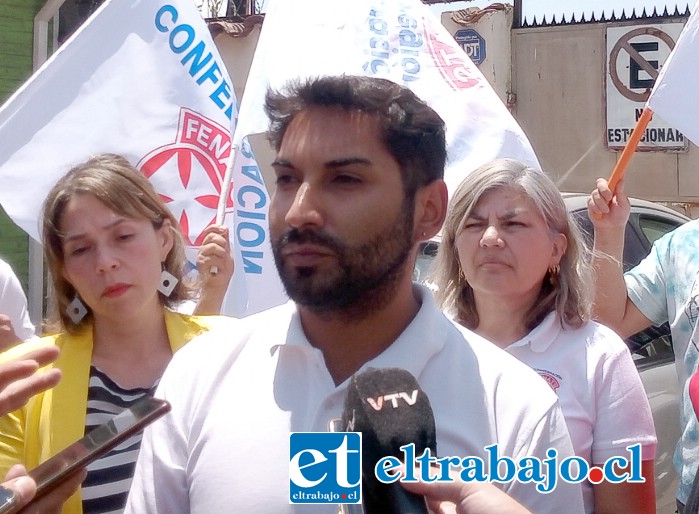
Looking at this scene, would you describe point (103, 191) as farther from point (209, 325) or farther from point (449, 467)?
point (449, 467)

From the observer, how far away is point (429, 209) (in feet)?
6.56

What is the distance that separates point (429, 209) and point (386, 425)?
0.72 meters

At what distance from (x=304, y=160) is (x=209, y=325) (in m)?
1.09

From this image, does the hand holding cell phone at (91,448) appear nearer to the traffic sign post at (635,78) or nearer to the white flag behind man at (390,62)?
the white flag behind man at (390,62)

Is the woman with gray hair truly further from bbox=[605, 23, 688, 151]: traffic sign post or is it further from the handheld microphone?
bbox=[605, 23, 688, 151]: traffic sign post

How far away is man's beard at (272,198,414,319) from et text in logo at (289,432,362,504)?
0.90ft

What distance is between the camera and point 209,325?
279cm

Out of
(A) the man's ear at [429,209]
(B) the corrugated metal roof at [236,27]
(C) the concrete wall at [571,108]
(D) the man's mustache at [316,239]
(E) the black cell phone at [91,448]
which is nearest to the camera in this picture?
(E) the black cell phone at [91,448]

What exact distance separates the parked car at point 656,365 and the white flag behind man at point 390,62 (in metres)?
0.63

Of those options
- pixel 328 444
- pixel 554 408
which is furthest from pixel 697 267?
pixel 328 444

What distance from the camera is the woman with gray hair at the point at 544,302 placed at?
8.00 feet

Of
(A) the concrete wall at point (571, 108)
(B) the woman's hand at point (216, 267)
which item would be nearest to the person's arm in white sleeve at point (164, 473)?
(B) the woman's hand at point (216, 267)

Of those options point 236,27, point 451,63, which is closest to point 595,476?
point 451,63

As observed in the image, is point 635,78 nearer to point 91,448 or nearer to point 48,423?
point 48,423
